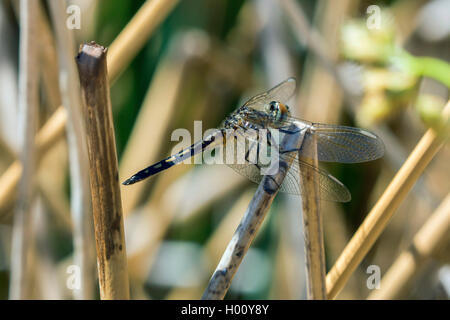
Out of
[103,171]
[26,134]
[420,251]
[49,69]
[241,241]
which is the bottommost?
[420,251]

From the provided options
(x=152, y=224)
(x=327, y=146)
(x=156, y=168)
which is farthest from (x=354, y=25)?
(x=152, y=224)

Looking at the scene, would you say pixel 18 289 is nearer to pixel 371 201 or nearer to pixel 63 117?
pixel 63 117

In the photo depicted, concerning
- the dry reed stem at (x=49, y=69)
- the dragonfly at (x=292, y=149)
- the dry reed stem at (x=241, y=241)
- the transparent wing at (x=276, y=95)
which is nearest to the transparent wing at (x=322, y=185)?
the dragonfly at (x=292, y=149)

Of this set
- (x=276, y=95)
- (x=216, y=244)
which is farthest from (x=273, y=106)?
(x=216, y=244)

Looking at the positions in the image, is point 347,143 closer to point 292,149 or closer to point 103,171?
Answer: point 292,149

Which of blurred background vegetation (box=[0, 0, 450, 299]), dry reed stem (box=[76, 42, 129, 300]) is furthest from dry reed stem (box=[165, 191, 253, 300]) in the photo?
dry reed stem (box=[76, 42, 129, 300])

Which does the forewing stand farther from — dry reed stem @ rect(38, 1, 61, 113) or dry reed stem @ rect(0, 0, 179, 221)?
dry reed stem @ rect(38, 1, 61, 113)

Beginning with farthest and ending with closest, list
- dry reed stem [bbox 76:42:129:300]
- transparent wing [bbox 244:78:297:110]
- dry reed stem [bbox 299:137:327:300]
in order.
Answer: transparent wing [bbox 244:78:297:110] → dry reed stem [bbox 299:137:327:300] → dry reed stem [bbox 76:42:129:300]
